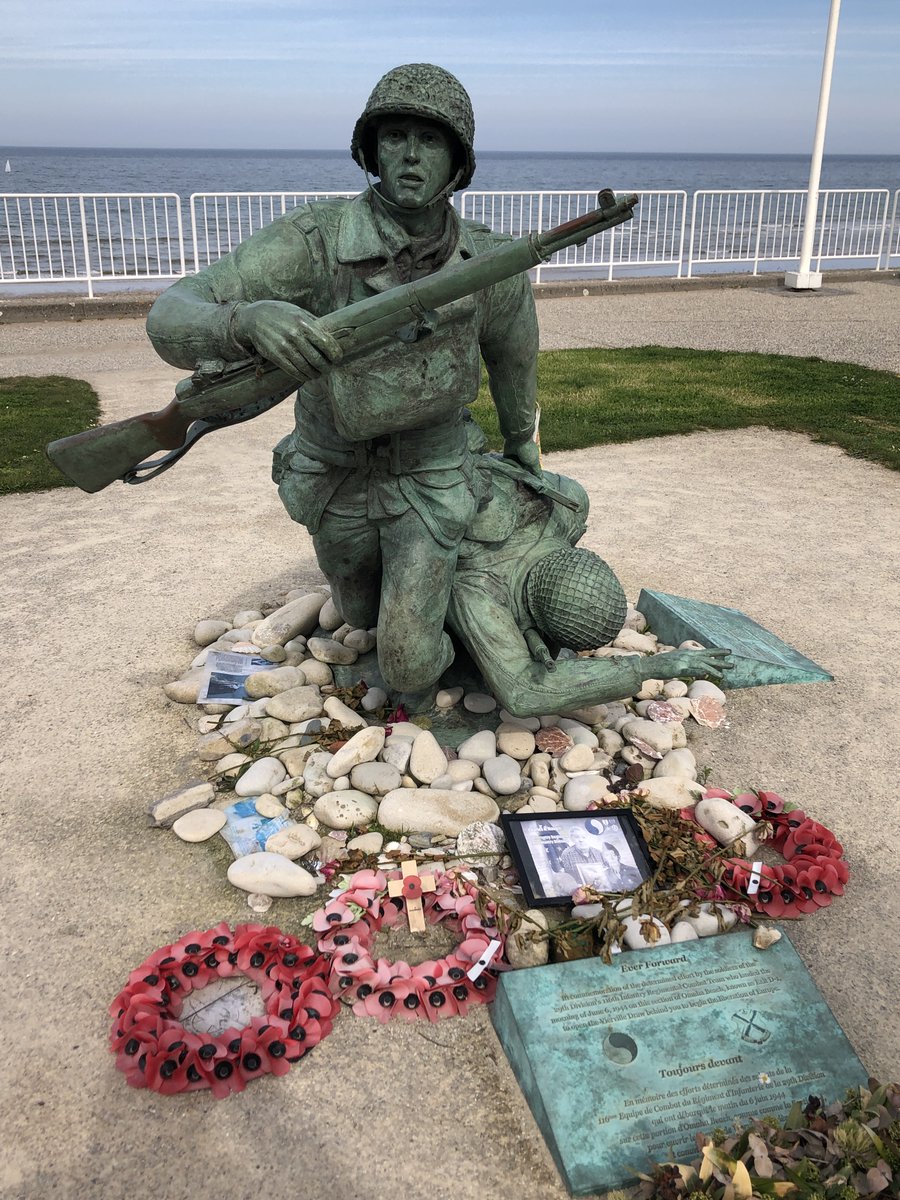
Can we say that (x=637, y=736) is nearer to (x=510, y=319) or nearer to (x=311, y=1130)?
(x=510, y=319)

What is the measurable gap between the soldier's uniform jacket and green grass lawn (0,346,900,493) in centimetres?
397

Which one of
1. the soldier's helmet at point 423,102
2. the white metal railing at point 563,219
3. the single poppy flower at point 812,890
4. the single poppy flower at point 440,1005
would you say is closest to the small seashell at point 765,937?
the single poppy flower at point 812,890

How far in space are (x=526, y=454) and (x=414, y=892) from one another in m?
1.73

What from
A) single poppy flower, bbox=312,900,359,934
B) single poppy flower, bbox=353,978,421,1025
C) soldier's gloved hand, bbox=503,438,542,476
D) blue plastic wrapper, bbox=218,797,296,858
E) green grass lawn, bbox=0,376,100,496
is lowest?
single poppy flower, bbox=353,978,421,1025

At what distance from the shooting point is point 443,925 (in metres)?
2.72

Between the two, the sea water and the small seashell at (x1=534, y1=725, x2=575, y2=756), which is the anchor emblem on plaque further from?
the sea water

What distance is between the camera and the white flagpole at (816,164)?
1312 cm

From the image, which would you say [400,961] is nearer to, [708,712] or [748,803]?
[748,803]

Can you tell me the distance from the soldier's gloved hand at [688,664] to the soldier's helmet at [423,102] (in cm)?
172

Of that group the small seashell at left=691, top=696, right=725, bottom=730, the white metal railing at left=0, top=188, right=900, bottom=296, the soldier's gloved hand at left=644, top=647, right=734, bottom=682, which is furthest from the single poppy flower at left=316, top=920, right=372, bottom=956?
the white metal railing at left=0, top=188, right=900, bottom=296

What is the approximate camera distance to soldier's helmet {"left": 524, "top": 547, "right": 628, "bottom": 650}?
3.35 metres

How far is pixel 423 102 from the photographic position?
2.60m

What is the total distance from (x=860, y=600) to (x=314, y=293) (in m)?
3.24

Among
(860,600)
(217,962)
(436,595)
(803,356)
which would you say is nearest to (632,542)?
(860,600)
